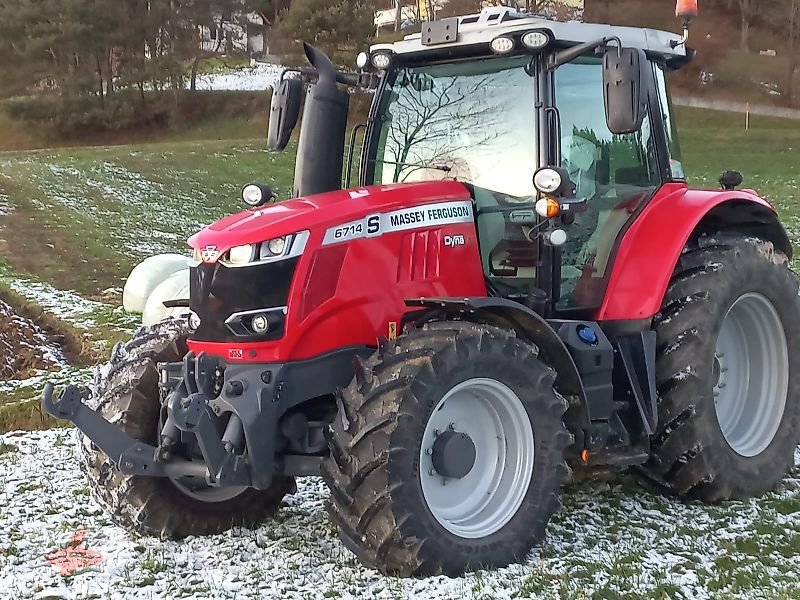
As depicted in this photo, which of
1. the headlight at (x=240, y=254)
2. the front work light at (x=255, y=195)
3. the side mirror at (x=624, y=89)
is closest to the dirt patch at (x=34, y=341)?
the front work light at (x=255, y=195)

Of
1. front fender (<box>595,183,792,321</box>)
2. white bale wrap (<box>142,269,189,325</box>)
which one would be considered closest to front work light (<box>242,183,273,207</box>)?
front fender (<box>595,183,792,321</box>)

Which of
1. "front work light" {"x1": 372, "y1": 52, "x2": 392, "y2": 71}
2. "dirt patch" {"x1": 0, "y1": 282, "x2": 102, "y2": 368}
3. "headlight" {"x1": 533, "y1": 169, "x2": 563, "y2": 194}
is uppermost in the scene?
"front work light" {"x1": 372, "y1": 52, "x2": 392, "y2": 71}

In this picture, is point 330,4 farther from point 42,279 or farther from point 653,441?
point 653,441

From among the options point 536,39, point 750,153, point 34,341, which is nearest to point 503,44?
point 536,39

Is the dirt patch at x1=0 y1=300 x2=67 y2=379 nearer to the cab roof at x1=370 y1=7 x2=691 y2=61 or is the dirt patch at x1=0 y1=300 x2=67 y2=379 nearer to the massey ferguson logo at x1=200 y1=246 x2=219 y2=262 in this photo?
the massey ferguson logo at x1=200 y1=246 x2=219 y2=262

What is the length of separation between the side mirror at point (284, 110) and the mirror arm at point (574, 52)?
54.0 inches

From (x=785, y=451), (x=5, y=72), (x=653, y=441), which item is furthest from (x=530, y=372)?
(x=5, y=72)

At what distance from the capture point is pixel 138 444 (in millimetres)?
4426

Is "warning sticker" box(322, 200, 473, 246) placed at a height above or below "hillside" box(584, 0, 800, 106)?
below

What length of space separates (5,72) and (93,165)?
1873cm

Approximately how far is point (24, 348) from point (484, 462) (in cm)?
759

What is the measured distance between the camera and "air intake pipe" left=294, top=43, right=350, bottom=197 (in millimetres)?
5258

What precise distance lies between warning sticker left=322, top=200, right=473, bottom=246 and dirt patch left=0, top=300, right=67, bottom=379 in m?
6.09

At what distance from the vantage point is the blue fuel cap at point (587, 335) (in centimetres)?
503
